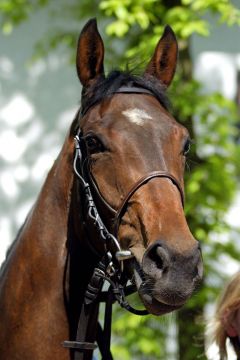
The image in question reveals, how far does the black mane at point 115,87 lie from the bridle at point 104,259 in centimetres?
3

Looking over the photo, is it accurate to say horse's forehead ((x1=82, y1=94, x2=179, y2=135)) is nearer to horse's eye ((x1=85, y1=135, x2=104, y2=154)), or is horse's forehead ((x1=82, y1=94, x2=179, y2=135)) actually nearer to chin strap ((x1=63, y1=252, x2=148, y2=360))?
horse's eye ((x1=85, y1=135, x2=104, y2=154))

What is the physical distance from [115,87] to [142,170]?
50cm

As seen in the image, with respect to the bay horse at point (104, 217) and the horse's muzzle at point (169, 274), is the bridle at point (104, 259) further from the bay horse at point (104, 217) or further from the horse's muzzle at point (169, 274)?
the horse's muzzle at point (169, 274)

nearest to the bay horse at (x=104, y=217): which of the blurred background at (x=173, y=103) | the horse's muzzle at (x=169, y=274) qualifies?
the horse's muzzle at (x=169, y=274)

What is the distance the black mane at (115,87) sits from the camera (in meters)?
3.64

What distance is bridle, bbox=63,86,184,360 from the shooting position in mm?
3326

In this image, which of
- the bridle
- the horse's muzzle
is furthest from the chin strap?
the horse's muzzle

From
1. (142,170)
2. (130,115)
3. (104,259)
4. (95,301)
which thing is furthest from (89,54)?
(95,301)

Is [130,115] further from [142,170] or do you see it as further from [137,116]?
[142,170]

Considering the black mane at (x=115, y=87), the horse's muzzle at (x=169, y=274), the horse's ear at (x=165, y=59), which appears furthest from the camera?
the horse's ear at (x=165, y=59)

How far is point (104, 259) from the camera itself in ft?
11.4

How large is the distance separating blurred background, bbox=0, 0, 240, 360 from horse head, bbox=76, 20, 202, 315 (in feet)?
6.39

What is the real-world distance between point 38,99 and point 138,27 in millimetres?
1400

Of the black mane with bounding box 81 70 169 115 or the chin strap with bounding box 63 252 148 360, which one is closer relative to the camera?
the chin strap with bounding box 63 252 148 360
